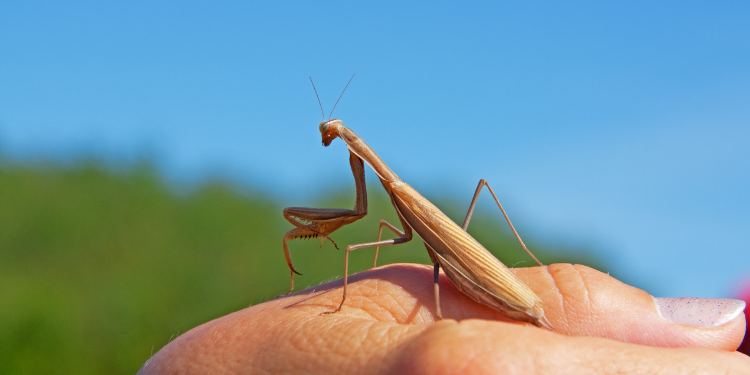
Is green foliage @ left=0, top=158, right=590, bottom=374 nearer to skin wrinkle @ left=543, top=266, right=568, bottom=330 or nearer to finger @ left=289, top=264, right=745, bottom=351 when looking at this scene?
skin wrinkle @ left=543, top=266, right=568, bottom=330

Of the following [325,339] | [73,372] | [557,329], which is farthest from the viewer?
[73,372]

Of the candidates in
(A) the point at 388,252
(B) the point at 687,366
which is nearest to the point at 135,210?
(A) the point at 388,252

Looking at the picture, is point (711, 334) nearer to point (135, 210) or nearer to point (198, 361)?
point (198, 361)

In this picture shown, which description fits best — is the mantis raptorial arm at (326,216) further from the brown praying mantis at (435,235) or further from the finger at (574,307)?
the finger at (574,307)

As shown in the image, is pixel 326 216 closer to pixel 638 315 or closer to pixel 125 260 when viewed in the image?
pixel 638 315

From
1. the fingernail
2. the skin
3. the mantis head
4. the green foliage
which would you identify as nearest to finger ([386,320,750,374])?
the skin

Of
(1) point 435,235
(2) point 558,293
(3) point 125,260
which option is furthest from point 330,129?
(3) point 125,260
